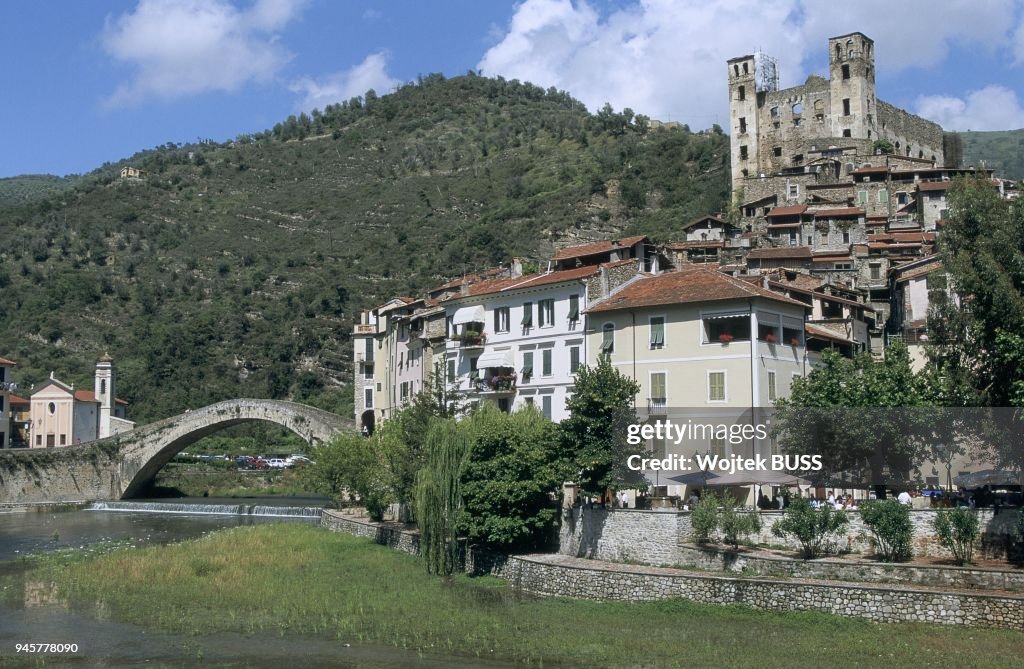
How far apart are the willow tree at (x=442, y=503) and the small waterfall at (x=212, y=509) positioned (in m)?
20.7

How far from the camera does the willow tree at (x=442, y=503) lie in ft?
133

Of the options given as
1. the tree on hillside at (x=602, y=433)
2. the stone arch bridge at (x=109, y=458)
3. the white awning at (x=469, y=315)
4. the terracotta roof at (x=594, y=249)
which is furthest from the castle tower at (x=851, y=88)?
the tree on hillside at (x=602, y=433)

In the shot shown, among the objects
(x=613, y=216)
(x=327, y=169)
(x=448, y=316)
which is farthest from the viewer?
(x=327, y=169)

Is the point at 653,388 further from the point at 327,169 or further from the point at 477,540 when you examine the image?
the point at 327,169

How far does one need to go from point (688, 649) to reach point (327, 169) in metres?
161

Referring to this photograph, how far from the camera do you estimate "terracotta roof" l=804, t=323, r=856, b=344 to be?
46344 mm

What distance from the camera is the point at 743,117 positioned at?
105188 millimetres

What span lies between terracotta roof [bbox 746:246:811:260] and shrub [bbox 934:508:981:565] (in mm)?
37570

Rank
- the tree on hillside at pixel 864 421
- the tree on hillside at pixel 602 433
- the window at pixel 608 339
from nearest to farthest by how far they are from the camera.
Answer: the tree on hillside at pixel 864 421, the tree on hillside at pixel 602 433, the window at pixel 608 339

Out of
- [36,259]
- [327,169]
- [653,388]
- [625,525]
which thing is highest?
[327,169]

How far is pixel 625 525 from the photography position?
37656mm

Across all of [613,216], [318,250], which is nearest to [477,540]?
[613,216]

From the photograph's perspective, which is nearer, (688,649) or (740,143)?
(688,649)

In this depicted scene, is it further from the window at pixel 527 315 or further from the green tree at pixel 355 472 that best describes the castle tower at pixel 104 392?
the window at pixel 527 315
